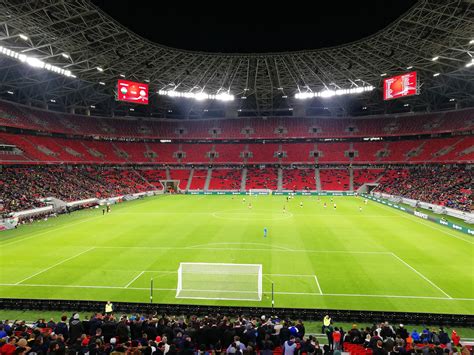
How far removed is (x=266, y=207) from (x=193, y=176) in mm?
37247

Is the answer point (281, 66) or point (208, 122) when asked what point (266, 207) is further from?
point (208, 122)

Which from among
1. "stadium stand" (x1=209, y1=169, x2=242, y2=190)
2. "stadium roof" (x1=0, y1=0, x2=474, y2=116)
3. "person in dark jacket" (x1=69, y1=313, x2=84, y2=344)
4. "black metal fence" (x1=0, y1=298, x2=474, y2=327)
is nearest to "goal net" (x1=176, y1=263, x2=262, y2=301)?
"black metal fence" (x1=0, y1=298, x2=474, y2=327)

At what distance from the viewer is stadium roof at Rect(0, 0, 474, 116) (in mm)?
37531

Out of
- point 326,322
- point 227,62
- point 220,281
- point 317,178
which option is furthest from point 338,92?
point 326,322

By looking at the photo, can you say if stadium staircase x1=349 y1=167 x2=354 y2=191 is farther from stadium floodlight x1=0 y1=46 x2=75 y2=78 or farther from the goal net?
the goal net

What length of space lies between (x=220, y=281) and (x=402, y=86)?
3794 centimetres

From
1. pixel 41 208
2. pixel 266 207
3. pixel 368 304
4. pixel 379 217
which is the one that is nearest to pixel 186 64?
pixel 266 207

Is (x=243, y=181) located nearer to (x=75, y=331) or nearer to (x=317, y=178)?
(x=317, y=178)

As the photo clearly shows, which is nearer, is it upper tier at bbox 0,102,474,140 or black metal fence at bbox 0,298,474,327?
black metal fence at bbox 0,298,474,327

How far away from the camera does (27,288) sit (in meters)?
20.1

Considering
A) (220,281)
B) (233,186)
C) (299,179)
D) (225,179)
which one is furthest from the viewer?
(225,179)

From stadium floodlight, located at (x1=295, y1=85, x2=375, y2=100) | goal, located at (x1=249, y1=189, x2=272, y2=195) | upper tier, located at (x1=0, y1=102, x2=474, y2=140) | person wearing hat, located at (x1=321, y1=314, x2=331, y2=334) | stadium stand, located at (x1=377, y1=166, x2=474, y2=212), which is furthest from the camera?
goal, located at (x1=249, y1=189, x2=272, y2=195)

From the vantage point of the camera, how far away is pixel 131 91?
153 feet

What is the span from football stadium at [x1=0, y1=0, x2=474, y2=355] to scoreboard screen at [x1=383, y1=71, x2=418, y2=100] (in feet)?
0.90
